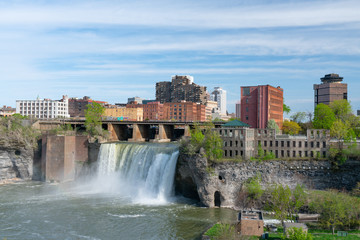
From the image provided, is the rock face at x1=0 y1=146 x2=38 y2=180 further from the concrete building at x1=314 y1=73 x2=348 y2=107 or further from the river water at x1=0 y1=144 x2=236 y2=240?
the concrete building at x1=314 y1=73 x2=348 y2=107

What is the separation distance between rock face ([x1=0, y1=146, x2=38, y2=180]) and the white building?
12204 cm

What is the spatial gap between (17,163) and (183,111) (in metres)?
97.3

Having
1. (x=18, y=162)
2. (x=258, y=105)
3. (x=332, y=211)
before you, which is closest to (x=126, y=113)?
(x=18, y=162)

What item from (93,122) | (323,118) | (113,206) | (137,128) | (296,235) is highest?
(323,118)

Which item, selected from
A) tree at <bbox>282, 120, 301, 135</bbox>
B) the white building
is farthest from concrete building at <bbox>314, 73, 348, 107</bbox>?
the white building

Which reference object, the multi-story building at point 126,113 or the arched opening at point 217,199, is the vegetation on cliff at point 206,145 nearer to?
the arched opening at point 217,199

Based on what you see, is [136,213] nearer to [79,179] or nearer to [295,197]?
[295,197]

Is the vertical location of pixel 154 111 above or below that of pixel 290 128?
above

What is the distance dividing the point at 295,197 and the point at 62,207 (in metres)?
29.6

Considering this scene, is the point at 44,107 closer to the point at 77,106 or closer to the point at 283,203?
the point at 77,106

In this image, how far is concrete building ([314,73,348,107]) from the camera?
124 meters

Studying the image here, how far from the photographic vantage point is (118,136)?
94938mm

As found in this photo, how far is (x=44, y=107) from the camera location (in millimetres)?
188125

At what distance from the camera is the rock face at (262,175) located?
47.3 m
